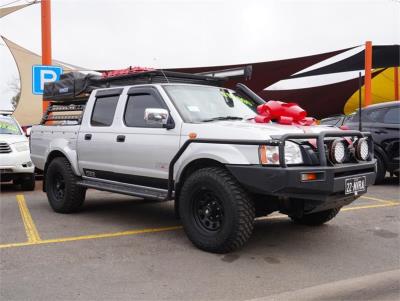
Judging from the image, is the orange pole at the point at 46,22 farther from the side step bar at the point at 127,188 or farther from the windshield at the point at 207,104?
the windshield at the point at 207,104

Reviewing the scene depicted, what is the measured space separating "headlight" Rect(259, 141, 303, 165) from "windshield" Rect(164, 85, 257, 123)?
106 centimetres

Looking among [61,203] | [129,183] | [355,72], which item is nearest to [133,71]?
[129,183]

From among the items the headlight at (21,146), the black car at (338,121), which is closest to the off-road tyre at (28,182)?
the headlight at (21,146)

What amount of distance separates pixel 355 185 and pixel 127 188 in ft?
8.93

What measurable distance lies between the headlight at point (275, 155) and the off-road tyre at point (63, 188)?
3.30 m

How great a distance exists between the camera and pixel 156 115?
16.3ft

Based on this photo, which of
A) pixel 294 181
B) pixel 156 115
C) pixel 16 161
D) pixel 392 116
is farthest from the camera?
pixel 392 116

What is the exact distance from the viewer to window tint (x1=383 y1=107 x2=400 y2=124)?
9.33m

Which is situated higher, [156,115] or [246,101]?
[246,101]

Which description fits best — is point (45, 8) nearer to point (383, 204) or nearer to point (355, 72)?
point (383, 204)

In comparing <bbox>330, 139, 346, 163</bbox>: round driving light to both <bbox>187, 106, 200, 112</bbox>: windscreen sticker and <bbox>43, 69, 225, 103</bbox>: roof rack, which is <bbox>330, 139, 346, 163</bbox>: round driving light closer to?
<bbox>187, 106, 200, 112</bbox>: windscreen sticker

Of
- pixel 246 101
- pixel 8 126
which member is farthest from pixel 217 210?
pixel 8 126

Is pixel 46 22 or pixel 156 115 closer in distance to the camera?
pixel 156 115

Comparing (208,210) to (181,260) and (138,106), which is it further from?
(138,106)
